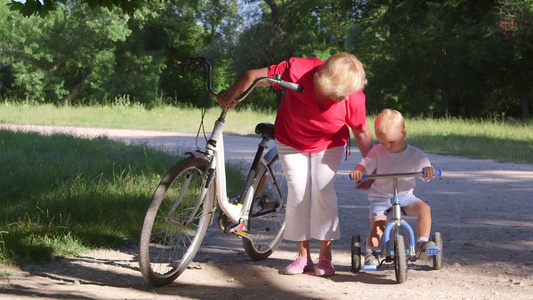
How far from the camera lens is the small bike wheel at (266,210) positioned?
236 inches

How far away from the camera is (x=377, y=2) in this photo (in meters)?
37.2

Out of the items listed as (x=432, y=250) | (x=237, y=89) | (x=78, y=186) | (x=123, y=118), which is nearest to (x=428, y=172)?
(x=432, y=250)

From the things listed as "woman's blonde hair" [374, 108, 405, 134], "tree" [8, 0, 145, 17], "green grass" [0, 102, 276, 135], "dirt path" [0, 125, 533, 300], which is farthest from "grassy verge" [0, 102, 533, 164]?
"woman's blonde hair" [374, 108, 405, 134]

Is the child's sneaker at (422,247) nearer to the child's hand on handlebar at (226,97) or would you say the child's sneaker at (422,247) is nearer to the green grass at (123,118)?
the child's hand on handlebar at (226,97)

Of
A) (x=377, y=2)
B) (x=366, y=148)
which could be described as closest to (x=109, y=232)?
(x=366, y=148)

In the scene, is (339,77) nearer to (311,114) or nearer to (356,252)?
(311,114)

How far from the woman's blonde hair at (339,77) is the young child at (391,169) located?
1.04ft

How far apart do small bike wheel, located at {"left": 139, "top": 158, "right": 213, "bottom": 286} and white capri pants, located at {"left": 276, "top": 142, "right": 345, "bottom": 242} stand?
1.74 ft

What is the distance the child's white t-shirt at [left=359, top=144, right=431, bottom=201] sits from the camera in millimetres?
5463

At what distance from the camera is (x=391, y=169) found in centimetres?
549

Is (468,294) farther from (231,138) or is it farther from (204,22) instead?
(204,22)

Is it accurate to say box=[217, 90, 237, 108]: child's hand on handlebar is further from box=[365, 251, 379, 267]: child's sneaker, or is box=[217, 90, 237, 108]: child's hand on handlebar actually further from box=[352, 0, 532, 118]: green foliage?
box=[352, 0, 532, 118]: green foliage

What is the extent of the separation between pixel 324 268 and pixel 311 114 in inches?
40.0

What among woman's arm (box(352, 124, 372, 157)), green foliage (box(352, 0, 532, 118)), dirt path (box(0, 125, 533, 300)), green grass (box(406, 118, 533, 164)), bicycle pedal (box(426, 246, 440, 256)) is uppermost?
green foliage (box(352, 0, 532, 118))
